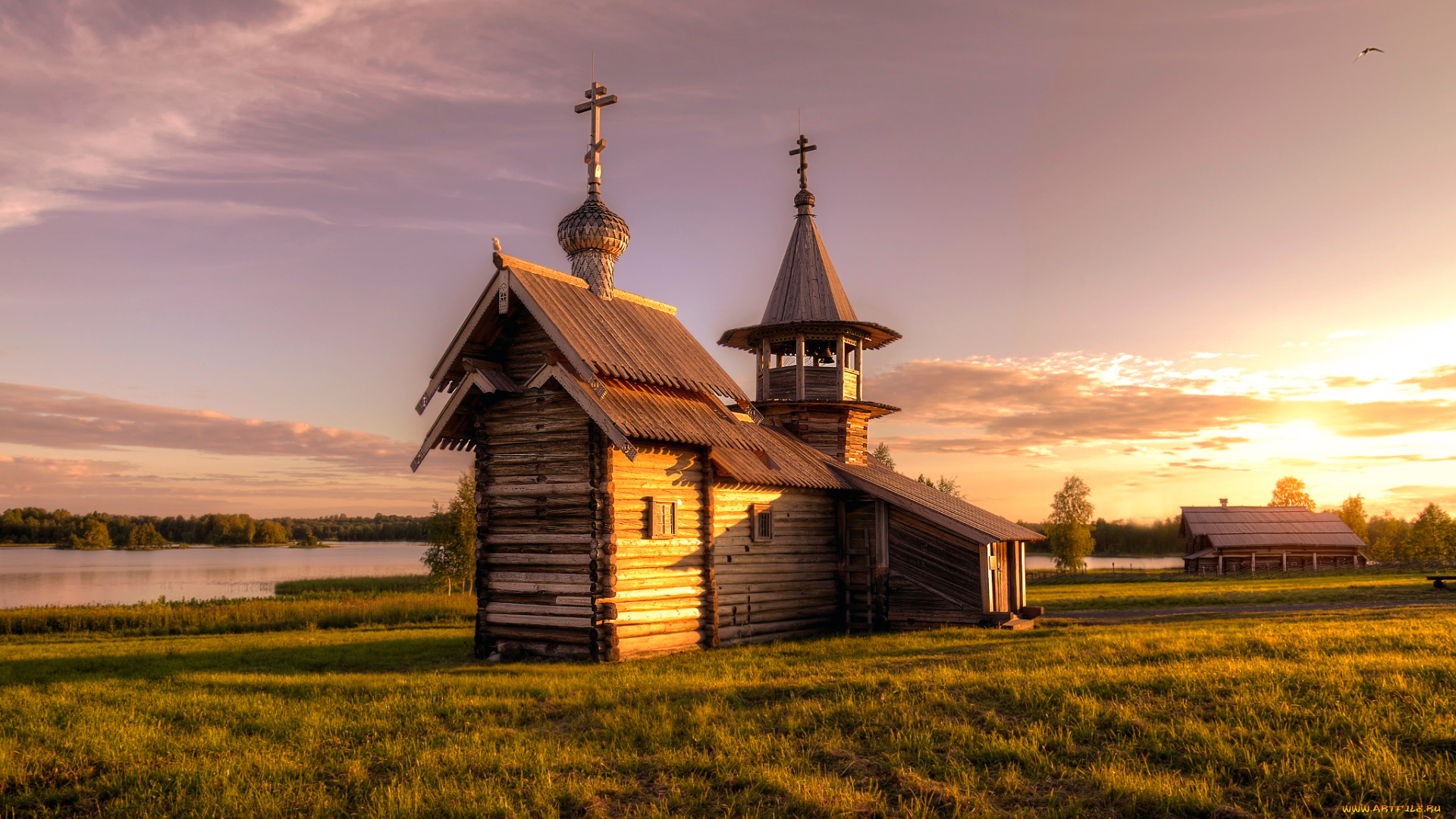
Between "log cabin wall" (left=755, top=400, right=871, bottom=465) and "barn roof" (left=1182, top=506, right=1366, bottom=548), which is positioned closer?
"log cabin wall" (left=755, top=400, right=871, bottom=465)

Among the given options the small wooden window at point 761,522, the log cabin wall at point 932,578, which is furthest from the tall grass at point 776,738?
the log cabin wall at point 932,578

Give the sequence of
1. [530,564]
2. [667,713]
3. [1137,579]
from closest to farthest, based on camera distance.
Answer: [667,713] < [530,564] < [1137,579]

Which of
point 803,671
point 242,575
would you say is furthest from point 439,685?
point 242,575

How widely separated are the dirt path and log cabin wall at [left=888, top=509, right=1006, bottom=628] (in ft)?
17.6

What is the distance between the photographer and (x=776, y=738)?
415 inches

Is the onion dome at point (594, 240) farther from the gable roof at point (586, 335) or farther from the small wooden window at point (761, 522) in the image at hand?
the small wooden window at point (761, 522)

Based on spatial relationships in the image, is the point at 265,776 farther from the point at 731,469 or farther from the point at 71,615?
the point at 71,615

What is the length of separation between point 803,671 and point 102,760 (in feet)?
33.0

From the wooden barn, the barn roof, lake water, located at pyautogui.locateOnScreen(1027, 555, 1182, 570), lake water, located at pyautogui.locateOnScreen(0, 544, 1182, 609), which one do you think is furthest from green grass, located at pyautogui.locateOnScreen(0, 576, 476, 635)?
lake water, located at pyautogui.locateOnScreen(1027, 555, 1182, 570)

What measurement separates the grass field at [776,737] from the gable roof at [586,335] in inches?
255

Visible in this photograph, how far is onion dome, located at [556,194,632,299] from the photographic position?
22.6 m

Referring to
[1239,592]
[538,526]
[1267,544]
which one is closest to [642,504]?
[538,526]

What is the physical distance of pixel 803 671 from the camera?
50.1 ft

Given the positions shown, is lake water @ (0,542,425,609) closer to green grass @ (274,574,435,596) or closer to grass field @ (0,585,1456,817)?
green grass @ (274,574,435,596)
